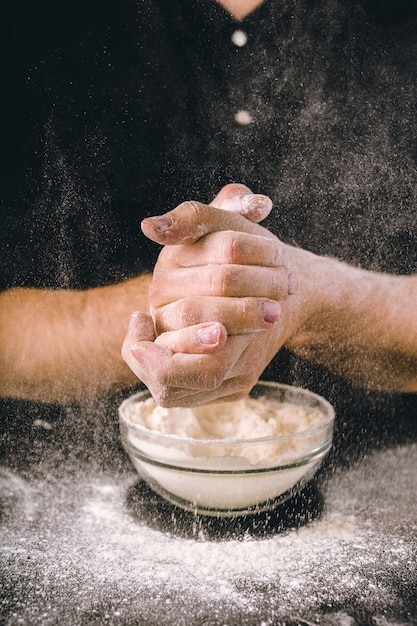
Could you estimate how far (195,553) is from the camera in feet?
1.99

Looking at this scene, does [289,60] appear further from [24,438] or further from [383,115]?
[24,438]

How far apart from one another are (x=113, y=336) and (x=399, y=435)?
1.89ft

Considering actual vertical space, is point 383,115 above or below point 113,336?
above

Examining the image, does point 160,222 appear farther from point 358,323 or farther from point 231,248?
point 358,323

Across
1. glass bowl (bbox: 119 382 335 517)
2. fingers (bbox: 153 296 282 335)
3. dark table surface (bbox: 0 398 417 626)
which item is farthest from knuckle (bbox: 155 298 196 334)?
dark table surface (bbox: 0 398 417 626)

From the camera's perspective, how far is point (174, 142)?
102 centimetres

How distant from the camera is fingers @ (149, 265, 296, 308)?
63 centimetres

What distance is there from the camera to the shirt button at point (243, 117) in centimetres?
104

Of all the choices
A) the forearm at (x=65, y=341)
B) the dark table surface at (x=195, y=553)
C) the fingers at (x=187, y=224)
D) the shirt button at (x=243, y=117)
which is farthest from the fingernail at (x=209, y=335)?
the shirt button at (x=243, y=117)

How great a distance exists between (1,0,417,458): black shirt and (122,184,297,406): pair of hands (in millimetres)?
360

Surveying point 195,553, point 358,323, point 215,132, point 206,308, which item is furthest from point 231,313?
point 215,132

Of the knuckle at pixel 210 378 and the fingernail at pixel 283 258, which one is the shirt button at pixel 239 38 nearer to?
the fingernail at pixel 283 258

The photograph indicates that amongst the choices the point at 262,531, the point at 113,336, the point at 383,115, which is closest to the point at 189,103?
the point at 383,115

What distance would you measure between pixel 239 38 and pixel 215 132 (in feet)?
0.60
